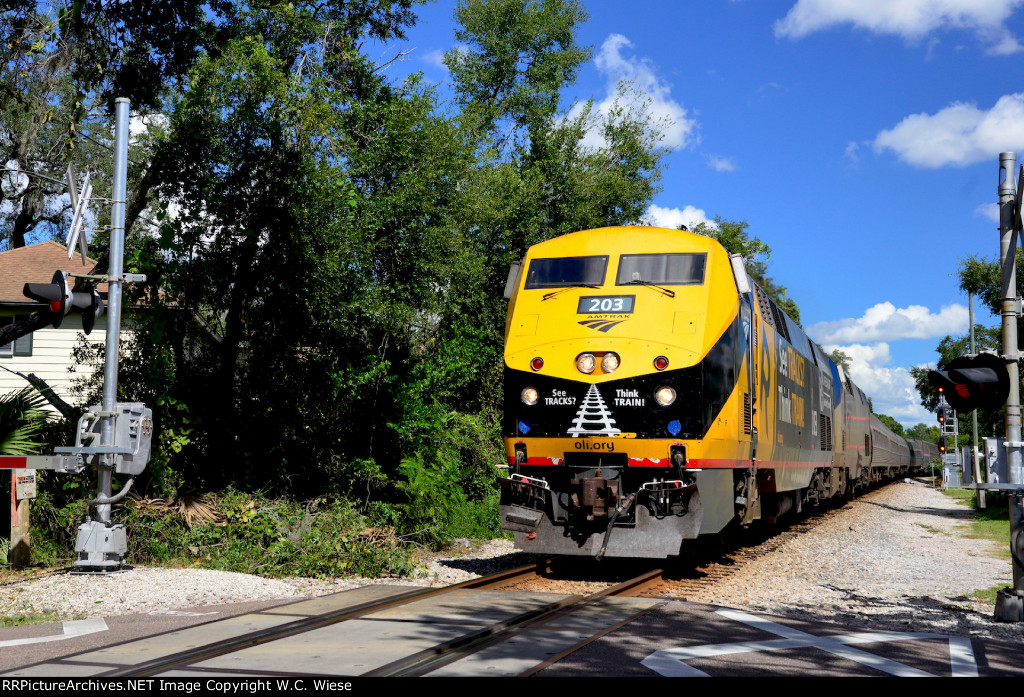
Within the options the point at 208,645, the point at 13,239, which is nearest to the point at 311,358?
the point at 208,645

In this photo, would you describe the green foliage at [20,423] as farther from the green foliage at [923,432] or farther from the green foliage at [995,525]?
the green foliage at [923,432]

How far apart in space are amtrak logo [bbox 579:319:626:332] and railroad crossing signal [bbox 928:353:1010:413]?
3.60 metres

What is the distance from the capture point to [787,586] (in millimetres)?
11078

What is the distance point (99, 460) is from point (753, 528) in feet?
41.7

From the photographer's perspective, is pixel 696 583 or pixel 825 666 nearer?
pixel 825 666

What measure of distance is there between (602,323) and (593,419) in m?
1.17

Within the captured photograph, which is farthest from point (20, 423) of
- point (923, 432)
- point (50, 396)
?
point (923, 432)

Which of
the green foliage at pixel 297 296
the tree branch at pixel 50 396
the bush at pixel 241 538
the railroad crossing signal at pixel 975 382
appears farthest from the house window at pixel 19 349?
the railroad crossing signal at pixel 975 382

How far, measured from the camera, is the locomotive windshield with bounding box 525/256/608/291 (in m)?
11.3

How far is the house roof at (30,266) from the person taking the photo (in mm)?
21828

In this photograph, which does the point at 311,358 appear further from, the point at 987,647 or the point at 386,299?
the point at 987,647

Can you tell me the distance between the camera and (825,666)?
644 cm

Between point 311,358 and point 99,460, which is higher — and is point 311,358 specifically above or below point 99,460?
above

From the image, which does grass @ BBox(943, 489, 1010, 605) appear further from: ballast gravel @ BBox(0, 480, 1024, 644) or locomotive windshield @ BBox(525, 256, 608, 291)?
locomotive windshield @ BBox(525, 256, 608, 291)
